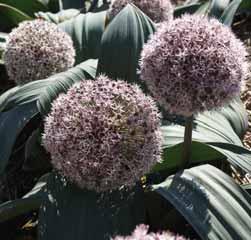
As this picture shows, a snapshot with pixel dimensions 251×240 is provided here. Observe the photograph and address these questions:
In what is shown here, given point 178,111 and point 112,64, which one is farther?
point 112,64

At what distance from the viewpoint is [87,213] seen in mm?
2521

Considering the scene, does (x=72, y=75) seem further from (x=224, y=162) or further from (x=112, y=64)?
(x=224, y=162)

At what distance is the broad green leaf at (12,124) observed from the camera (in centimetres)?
312

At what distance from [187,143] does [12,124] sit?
103cm

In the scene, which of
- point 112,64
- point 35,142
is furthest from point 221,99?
point 35,142

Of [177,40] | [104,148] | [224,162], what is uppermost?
[177,40]

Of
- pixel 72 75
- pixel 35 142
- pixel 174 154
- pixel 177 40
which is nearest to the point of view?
pixel 177 40

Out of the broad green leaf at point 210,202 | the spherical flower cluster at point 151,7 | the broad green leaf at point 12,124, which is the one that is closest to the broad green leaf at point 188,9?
the spherical flower cluster at point 151,7

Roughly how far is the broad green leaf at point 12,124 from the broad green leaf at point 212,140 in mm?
759

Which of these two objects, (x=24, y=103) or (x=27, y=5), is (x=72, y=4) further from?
(x=24, y=103)

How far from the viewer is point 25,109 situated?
10.5ft

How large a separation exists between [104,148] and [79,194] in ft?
1.27

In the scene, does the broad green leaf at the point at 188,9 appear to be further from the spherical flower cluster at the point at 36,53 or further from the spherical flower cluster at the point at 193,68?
the spherical flower cluster at the point at 193,68

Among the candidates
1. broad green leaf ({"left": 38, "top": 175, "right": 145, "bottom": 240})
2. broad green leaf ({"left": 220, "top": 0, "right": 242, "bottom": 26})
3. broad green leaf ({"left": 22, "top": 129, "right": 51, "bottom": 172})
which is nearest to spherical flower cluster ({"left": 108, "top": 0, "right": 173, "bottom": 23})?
broad green leaf ({"left": 220, "top": 0, "right": 242, "bottom": 26})
